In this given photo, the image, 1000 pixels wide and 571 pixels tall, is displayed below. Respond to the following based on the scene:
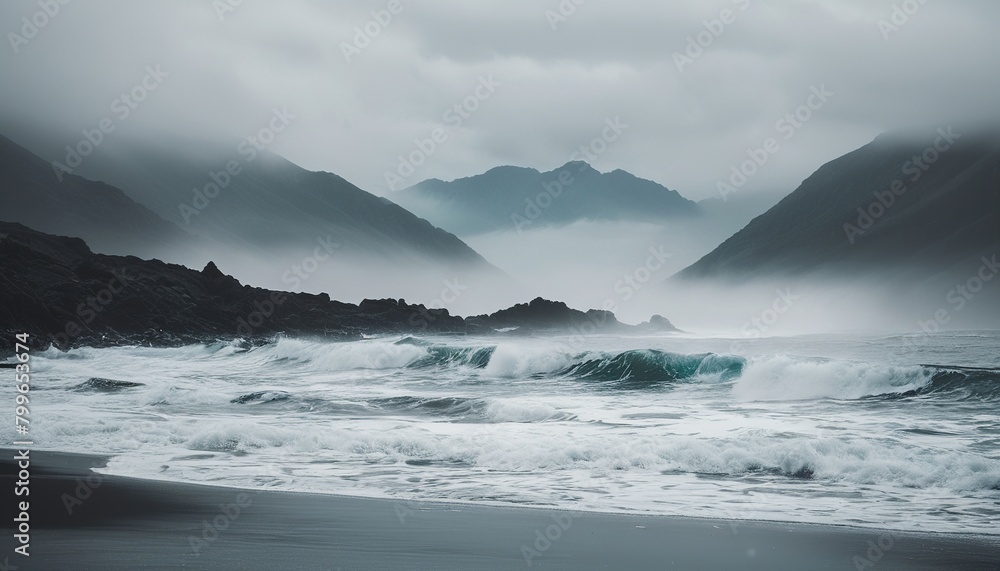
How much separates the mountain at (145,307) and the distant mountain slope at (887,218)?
3148 inches

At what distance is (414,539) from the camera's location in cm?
846

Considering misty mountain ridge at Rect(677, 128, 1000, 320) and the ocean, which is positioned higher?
misty mountain ridge at Rect(677, 128, 1000, 320)

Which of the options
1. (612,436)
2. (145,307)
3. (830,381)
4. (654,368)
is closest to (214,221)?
(145,307)

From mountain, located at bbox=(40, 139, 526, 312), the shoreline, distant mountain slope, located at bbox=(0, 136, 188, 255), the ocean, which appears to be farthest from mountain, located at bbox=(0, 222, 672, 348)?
mountain, located at bbox=(40, 139, 526, 312)

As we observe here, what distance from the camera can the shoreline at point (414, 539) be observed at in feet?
25.0

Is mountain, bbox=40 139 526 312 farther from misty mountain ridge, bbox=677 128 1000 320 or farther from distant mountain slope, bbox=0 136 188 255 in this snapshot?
misty mountain ridge, bbox=677 128 1000 320

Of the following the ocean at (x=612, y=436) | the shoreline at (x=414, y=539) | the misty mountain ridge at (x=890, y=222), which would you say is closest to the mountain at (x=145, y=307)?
the ocean at (x=612, y=436)

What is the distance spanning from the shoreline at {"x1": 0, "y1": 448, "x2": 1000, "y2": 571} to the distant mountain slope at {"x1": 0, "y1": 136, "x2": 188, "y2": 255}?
380 feet

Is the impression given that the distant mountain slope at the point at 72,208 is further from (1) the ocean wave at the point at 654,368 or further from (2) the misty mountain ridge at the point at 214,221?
(1) the ocean wave at the point at 654,368

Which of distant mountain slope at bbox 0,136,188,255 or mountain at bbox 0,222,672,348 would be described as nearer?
mountain at bbox 0,222,672,348

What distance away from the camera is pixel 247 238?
171 m

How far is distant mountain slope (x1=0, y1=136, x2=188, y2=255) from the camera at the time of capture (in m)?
115

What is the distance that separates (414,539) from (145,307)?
5208 cm

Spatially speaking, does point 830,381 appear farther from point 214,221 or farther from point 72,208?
point 214,221
